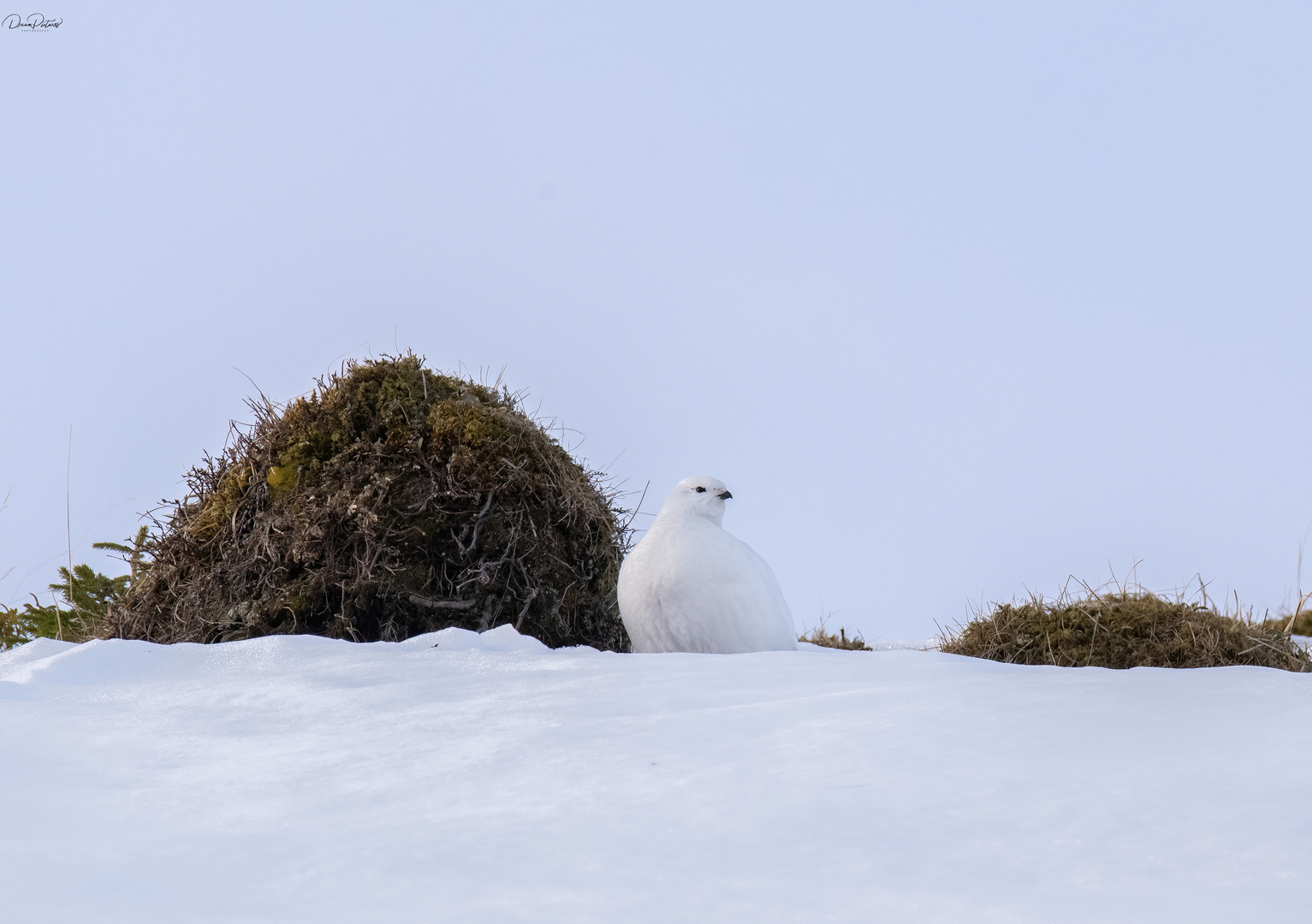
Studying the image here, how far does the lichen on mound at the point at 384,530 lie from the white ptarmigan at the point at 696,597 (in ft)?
2.56

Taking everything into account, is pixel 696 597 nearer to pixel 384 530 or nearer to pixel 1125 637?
pixel 384 530

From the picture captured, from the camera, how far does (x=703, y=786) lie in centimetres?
266

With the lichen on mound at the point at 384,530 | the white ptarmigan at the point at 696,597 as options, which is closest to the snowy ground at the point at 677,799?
the white ptarmigan at the point at 696,597

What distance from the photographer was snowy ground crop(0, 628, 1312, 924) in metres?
2.17

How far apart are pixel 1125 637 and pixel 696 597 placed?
2.50m

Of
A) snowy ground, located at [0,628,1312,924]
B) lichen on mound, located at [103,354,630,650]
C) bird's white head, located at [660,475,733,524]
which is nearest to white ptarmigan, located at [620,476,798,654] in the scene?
bird's white head, located at [660,475,733,524]

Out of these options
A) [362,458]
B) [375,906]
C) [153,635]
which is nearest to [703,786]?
[375,906]

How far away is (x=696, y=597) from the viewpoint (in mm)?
5461

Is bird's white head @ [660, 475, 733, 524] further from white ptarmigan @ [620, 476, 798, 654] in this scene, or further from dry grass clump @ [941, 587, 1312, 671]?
dry grass clump @ [941, 587, 1312, 671]

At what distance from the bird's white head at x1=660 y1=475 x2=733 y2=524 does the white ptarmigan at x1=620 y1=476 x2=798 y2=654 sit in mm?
156

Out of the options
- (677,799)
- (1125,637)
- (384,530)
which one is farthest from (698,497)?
(677,799)

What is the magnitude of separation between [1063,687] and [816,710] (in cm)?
89

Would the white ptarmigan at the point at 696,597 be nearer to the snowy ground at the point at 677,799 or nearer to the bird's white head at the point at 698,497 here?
the bird's white head at the point at 698,497

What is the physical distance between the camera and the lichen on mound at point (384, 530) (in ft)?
19.4
